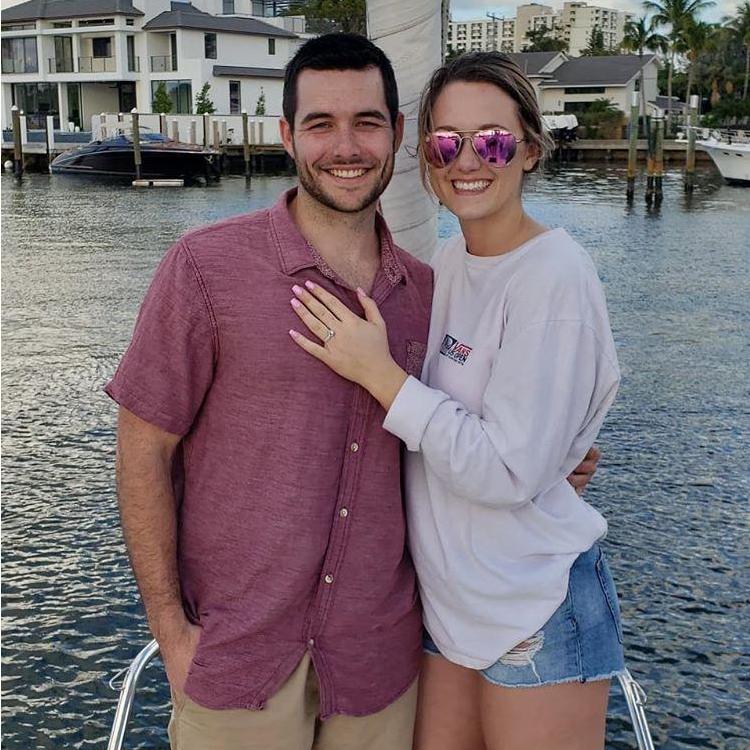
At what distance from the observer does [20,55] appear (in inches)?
2527

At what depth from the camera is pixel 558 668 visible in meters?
2.37

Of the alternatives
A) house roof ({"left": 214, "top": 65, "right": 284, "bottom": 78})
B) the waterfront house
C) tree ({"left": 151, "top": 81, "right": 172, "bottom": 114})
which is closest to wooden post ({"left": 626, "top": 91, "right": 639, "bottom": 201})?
house roof ({"left": 214, "top": 65, "right": 284, "bottom": 78})

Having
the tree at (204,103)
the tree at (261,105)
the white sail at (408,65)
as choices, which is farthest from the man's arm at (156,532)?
the tree at (261,105)

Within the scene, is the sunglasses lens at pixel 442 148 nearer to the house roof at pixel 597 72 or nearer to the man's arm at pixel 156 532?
the man's arm at pixel 156 532

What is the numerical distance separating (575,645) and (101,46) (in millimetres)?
Result: 65107

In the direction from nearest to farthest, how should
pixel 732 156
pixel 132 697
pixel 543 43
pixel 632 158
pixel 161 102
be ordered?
pixel 132 697
pixel 632 158
pixel 732 156
pixel 161 102
pixel 543 43

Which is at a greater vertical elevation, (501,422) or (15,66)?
(15,66)

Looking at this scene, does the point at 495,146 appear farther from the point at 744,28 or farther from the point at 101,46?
the point at 744,28

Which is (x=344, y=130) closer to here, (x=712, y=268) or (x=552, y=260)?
(x=552, y=260)

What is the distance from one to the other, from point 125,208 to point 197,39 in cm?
3083

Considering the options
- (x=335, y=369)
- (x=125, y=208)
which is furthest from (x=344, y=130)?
(x=125, y=208)

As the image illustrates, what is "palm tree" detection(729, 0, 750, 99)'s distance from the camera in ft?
254

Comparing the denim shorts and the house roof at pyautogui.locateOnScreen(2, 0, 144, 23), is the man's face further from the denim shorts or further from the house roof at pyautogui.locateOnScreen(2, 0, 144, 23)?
the house roof at pyautogui.locateOnScreen(2, 0, 144, 23)

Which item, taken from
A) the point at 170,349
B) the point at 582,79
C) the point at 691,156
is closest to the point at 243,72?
the point at 582,79
